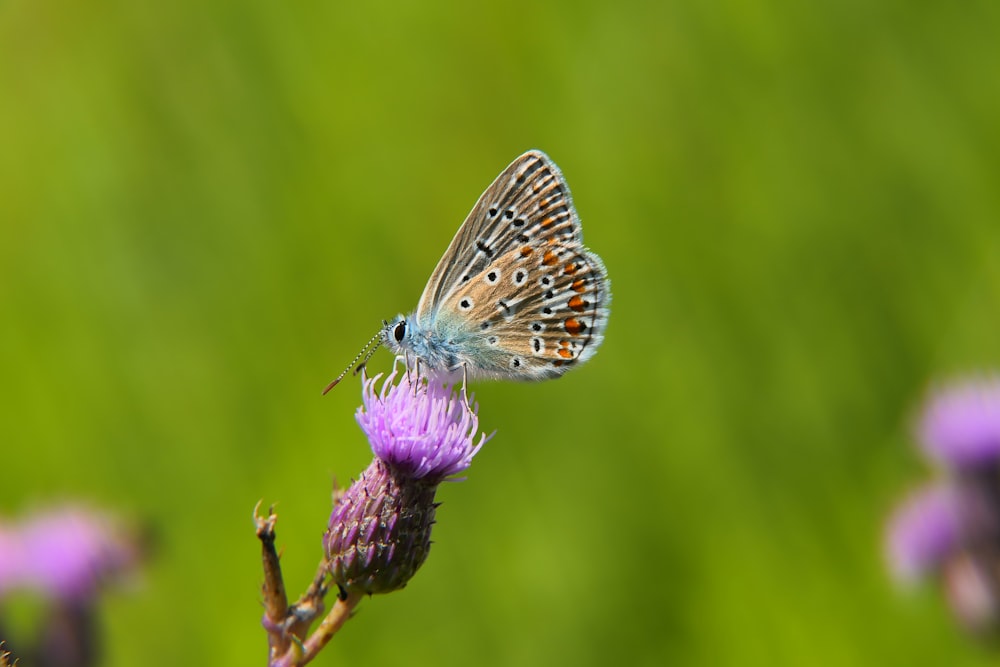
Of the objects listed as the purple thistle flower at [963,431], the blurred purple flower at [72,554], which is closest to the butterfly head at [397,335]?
the blurred purple flower at [72,554]

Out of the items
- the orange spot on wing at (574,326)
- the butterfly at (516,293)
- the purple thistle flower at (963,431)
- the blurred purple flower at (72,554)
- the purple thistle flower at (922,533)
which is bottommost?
the purple thistle flower at (922,533)

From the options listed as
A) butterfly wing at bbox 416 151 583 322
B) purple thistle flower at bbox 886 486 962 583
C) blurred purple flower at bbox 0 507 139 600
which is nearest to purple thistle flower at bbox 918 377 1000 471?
purple thistle flower at bbox 886 486 962 583

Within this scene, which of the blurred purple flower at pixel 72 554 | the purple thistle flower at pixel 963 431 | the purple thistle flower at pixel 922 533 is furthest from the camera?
the purple thistle flower at pixel 922 533

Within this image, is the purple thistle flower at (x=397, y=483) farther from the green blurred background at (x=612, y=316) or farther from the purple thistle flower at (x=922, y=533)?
the purple thistle flower at (x=922, y=533)

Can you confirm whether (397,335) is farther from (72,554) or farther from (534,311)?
(72,554)

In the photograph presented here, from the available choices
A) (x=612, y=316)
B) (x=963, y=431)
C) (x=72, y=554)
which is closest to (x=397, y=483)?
(x=72, y=554)

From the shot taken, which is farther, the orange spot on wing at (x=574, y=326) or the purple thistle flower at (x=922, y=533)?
the purple thistle flower at (x=922, y=533)
